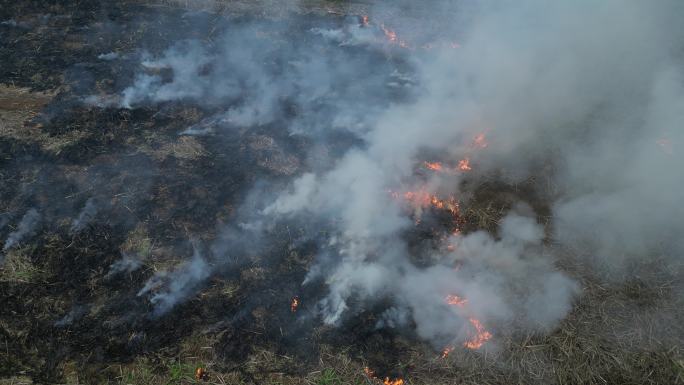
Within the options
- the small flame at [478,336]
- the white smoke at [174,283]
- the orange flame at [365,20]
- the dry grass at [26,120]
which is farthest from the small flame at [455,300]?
the orange flame at [365,20]

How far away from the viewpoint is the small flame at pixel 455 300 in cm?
469

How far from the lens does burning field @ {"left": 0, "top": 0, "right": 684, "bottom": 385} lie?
14.2ft

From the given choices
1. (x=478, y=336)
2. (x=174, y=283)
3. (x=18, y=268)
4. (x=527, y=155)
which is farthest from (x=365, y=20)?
(x=18, y=268)

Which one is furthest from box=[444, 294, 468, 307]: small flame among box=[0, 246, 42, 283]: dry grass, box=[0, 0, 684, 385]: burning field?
box=[0, 246, 42, 283]: dry grass

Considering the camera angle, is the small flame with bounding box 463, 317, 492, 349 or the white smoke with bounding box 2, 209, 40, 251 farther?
the white smoke with bounding box 2, 209, 40, 251

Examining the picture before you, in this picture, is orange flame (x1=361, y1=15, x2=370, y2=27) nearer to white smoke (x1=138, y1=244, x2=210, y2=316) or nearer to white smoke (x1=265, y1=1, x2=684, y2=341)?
white smoke (x1=265, y1=1, x2=684, y2=341)

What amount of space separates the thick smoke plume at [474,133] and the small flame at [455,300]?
0.06 m

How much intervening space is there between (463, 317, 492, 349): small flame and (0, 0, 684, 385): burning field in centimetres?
2

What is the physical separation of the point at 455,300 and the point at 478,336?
458 mm

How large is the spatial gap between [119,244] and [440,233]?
416 centimetres

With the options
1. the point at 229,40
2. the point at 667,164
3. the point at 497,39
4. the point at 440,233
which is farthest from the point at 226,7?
the point at 667,164

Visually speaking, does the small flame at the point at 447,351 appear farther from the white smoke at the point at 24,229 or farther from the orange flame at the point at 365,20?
the orange flame at the point at 365,20

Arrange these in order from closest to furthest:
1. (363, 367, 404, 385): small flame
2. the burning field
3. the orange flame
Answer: (363, 367, 404, 385): small flame
the burning field
the orange flame

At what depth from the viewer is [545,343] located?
14.6ft
